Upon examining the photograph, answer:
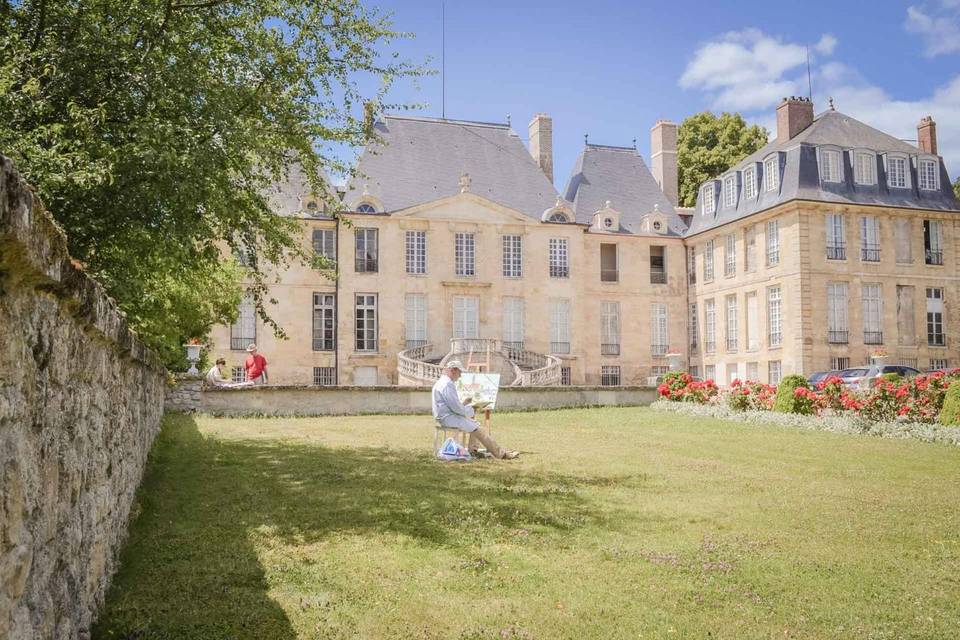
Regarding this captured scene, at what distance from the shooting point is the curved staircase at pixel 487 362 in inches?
986

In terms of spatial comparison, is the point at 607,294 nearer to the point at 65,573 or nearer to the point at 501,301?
the point at 501,301

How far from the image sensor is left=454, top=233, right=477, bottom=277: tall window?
31172mm

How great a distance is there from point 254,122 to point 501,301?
76.1 feet

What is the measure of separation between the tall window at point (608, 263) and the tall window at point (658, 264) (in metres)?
1.55

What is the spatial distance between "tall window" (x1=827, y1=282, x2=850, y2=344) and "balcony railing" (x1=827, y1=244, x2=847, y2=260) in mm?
886

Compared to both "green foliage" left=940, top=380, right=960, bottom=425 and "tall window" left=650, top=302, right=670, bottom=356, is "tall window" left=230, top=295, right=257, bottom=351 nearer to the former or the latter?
"tall window" left=650, top=302, right=670, bottom=356

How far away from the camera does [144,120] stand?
23.9 feet

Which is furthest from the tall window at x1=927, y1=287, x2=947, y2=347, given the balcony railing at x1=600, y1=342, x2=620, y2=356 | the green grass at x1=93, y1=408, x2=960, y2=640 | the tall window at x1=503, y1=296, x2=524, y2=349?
the green grass at x1=93, y1=408, x2=960, y2=640

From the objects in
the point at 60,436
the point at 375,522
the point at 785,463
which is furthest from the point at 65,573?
the point at 785,463

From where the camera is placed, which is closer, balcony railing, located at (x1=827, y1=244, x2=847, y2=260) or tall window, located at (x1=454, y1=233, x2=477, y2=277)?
balcony railing, located at (x1=827, y1=244, x2=847, y2=260)

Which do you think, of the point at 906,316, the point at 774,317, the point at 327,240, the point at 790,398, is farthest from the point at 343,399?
the point at 906,316

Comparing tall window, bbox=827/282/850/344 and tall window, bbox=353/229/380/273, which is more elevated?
tall window, bbox=353/229/380/273

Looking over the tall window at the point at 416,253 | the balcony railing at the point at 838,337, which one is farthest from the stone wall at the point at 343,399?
the tall window at the point at 416,253

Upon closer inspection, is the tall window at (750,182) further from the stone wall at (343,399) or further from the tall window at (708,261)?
the stone wall at (343,399)
